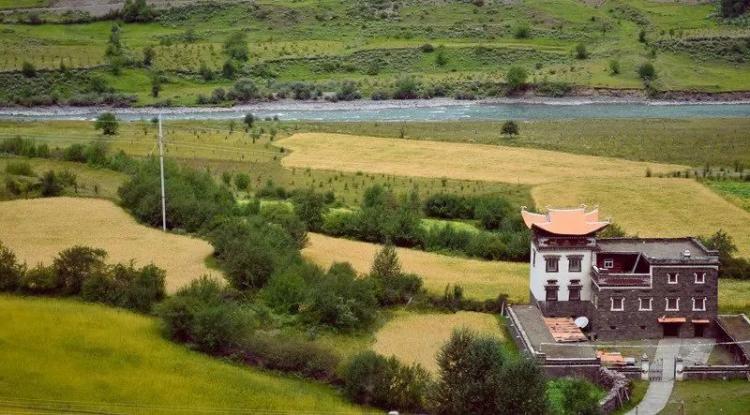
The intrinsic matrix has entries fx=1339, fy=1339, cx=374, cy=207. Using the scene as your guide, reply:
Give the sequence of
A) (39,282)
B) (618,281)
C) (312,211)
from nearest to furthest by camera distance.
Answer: (618,281), (39,282), (312,211)

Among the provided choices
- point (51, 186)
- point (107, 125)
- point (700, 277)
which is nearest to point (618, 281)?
point (700, 277)

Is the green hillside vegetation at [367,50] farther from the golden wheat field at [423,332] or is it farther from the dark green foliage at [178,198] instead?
the golden wheat field at [423,332]

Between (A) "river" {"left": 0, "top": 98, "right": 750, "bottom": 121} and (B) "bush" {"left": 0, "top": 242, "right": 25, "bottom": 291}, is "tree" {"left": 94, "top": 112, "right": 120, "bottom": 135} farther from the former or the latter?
(B) "bush" {"left": 0, "top": 242, "right": 25, "bottom": 291}

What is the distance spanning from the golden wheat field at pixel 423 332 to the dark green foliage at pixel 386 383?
10.6 feet

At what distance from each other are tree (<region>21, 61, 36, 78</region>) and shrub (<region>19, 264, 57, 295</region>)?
212 feet

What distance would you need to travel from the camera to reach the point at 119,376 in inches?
1594

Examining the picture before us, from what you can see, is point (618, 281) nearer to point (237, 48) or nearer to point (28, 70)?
point (28, 70)

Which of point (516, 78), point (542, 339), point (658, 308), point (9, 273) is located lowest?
point (542, 339)

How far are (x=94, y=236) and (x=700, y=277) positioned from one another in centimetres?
2565

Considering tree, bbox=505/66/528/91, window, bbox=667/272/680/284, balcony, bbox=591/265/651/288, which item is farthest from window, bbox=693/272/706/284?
tree, bbox=505/66/528/91

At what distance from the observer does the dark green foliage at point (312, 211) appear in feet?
202

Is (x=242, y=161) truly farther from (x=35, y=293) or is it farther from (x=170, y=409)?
(x=170, y=409)

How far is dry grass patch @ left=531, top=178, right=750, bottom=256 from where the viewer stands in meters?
62.1

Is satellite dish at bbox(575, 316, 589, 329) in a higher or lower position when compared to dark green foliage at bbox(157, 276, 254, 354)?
lower
